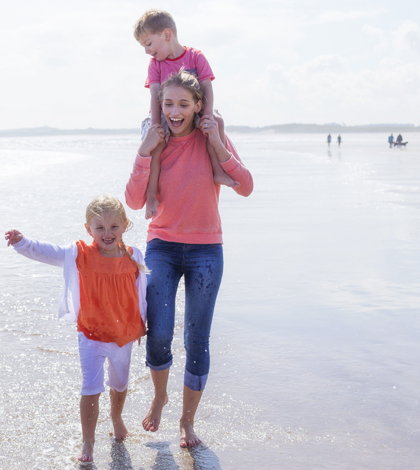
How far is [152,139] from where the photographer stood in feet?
11.0

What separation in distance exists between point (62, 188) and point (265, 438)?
1456cm

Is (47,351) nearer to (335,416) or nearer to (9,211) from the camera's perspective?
(335,416)

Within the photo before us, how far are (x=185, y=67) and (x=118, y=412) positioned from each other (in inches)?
80.4

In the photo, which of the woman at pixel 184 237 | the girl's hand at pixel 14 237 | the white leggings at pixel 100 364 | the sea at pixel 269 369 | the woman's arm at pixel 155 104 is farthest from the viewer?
the woman's arm at pixel 155 104

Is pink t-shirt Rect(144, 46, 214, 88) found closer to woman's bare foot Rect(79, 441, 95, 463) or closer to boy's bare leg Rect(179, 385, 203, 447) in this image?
boy's bare leg Rect(179, 385, 203, 447)

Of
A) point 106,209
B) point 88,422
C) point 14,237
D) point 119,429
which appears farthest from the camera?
point 119,429

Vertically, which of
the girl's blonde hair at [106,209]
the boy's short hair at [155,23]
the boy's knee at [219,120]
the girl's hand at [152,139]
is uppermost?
the boy's short hair at [155,23]

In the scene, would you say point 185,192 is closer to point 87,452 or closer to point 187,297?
point 187,297

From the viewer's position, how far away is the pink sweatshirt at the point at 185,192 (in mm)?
3400

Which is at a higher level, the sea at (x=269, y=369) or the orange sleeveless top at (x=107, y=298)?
the orange sleeveless top at (x=107, y=298)

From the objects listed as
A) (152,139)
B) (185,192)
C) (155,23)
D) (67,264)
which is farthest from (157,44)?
(67,264)

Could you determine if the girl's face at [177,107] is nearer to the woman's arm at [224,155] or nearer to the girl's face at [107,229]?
the woman's arm at [224,155]

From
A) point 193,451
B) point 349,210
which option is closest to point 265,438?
point 193,451

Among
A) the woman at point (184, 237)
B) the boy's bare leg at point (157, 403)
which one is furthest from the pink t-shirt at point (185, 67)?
the boy's bare leg at point (157, 403)
